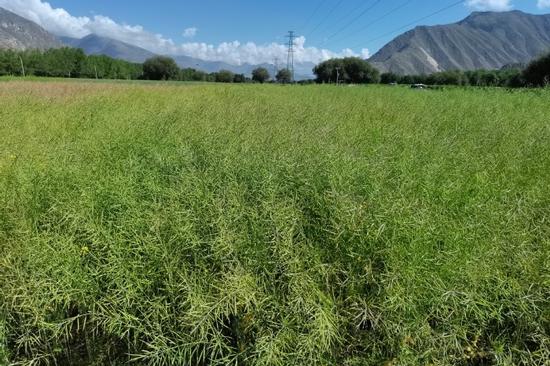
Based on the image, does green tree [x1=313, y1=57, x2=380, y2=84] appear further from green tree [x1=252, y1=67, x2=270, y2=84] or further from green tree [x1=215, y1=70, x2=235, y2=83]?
green tree [x1=215, y1=70, x2=235, y2=83]

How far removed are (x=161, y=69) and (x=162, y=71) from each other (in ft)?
2.15

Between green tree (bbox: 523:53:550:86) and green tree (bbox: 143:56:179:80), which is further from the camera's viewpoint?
green tree (bbox: 143:56:179:80)

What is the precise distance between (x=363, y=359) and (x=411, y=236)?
0.84m

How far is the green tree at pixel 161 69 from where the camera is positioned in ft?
300

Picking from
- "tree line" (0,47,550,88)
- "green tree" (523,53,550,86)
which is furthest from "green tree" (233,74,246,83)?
"green tree" (523,53,550,86)

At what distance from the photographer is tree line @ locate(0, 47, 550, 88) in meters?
65.5

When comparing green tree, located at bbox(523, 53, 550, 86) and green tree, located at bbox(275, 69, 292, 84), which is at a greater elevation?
green tree, located at bbox(275, 69, 292, 84)

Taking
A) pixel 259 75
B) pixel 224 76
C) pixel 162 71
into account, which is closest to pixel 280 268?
pixel 162 71

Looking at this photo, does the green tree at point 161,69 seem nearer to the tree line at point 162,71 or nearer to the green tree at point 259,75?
the tree line at point 162,71

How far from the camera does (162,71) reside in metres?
91.2

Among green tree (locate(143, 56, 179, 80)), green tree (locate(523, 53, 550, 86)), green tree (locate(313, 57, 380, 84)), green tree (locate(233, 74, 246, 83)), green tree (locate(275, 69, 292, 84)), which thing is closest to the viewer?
green tree (locate(523, 53, 550, 86))

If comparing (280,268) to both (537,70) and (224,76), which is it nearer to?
(537,70)

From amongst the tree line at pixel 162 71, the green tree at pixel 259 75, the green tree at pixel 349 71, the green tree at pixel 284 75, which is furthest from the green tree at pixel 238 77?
the green tree at pixel 349 71

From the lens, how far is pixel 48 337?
2.52 meters
